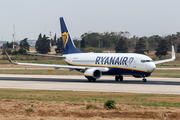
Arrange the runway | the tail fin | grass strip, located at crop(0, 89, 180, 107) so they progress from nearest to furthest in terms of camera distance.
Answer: grass strip, located at crop(0, 89, 180, 107)
the runway
the tail fin

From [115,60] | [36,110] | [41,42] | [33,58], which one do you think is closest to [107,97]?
[36,110]

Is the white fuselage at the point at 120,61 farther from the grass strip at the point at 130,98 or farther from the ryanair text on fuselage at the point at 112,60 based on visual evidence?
the grass strip at the point at 130,98

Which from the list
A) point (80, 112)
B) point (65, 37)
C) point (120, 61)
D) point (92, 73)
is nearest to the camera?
point (80, 112)

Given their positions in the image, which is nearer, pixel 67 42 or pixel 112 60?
pixel 112 60

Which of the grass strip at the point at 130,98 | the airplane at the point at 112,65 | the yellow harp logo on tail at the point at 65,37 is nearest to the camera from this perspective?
the grass strip at the point at 130,98

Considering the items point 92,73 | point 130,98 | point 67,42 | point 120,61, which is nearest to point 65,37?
point 67,42

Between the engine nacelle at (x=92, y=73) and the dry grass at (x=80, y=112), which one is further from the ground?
the engine nacelle at (x=92, y=73)

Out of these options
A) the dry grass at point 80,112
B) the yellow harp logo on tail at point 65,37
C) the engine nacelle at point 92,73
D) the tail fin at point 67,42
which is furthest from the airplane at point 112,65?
the dry grass at point 80,112

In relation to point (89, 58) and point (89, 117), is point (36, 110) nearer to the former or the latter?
point (89, 117)

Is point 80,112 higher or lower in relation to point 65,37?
lower

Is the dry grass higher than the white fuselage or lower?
lower

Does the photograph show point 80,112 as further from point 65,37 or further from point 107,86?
point 65,37

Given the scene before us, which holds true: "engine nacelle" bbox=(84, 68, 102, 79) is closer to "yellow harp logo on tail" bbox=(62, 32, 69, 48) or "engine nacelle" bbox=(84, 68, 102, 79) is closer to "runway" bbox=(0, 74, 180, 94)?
"runway" bbox=(0, 74, 180, 94)

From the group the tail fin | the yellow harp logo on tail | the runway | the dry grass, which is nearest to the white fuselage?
the runway
